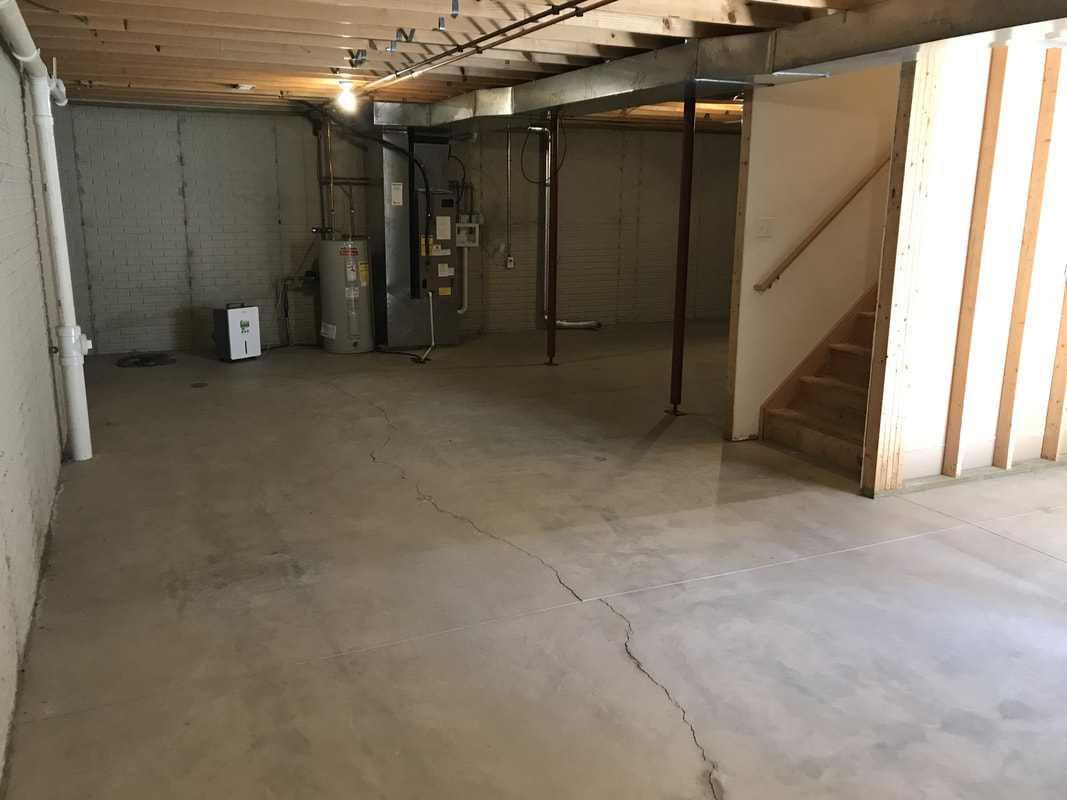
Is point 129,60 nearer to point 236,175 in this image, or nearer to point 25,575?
point 236,175

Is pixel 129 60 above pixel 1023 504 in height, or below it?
above

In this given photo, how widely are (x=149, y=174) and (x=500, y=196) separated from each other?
11.8 feet

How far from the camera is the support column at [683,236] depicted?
202 inches

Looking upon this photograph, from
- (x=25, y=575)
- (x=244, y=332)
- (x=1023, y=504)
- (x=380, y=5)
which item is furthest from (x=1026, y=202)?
(x=244, y=332)

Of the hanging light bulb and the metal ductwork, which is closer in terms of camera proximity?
the metal ductwork

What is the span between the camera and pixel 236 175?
810 centimetres

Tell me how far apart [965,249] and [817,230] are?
3.43ft

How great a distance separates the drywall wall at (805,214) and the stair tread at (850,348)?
0.15 metres

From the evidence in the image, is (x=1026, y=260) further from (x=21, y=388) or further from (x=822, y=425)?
(x=21, y=388)

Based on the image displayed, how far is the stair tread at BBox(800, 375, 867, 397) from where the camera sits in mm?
4914

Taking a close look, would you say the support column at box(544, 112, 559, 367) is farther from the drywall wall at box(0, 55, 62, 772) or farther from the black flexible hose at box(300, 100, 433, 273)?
the drywall wall at box(0, 55, 62, 772)

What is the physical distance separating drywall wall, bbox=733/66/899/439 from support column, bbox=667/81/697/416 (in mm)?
440

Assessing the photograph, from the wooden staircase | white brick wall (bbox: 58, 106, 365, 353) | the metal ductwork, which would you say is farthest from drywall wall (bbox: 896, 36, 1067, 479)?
white brick wall (bbox: 58, 106, 365, 353)

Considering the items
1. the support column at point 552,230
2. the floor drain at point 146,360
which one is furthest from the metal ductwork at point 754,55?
the floor drain at point 146,360
